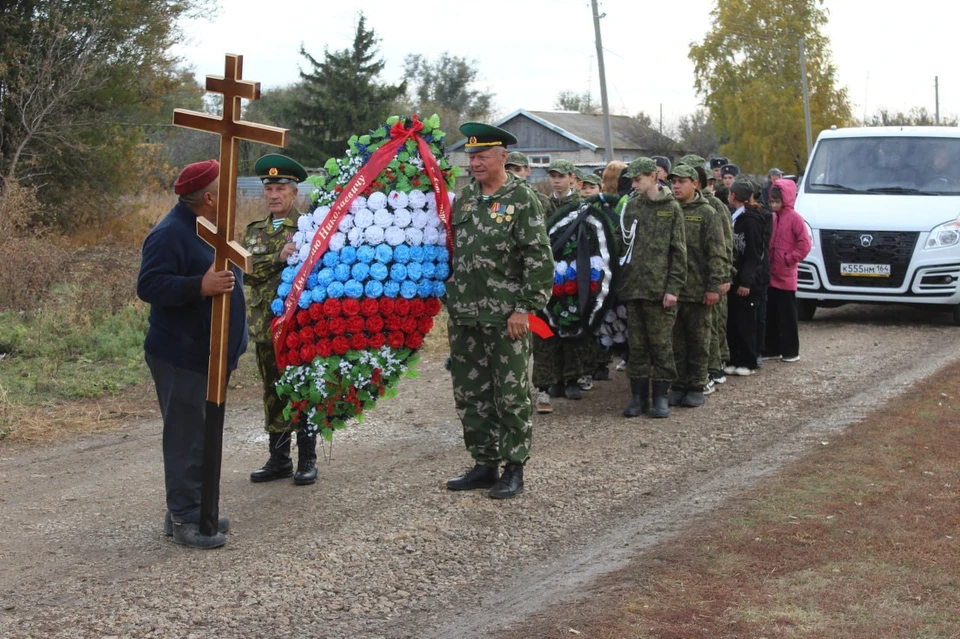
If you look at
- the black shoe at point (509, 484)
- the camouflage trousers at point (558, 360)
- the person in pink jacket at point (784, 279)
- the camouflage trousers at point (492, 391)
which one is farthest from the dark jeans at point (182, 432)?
the person in pink jacket at point (784, 279)

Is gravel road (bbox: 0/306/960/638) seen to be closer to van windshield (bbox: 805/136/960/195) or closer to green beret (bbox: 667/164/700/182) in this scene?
green beret (bbox: 667/164/700/182)

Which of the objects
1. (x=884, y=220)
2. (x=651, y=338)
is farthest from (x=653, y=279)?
(x=884, y=220)

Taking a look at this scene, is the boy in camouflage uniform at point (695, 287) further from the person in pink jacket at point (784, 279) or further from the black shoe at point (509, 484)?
the black shoe at point (509, 484)

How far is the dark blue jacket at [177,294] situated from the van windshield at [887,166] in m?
11.0

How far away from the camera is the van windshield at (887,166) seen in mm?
14195

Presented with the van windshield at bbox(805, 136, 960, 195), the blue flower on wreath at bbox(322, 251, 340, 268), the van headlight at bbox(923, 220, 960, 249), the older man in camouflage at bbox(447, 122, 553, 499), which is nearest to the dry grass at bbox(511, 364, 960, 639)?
the older man in camouflage at bbox(447, 122, 553, 499)

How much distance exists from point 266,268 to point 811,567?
3.48 metres

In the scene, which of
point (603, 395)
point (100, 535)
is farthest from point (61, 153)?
point (100, 535)

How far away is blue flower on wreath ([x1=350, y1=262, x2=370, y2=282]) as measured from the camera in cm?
593

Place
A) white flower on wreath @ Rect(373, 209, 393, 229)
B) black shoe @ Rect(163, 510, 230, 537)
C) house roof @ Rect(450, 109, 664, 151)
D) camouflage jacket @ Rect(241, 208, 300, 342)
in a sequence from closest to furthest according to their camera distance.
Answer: black shoe @ Rect(163, 510, 230, 537) < white flower on wreath @ Rect(373, 209, 393, 229) < camouflage jacket @ Rect(241, 208, 300, 342) < house roof @ Rect(450, 109, 664, 151)

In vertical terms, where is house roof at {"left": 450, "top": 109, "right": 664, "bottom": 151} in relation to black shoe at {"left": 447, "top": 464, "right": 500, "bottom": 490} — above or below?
above

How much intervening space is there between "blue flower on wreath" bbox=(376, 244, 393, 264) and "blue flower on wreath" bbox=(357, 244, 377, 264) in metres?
0.03

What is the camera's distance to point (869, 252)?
44.5ft

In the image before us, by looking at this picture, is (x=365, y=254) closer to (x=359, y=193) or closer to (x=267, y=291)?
(x=359, y=193)
